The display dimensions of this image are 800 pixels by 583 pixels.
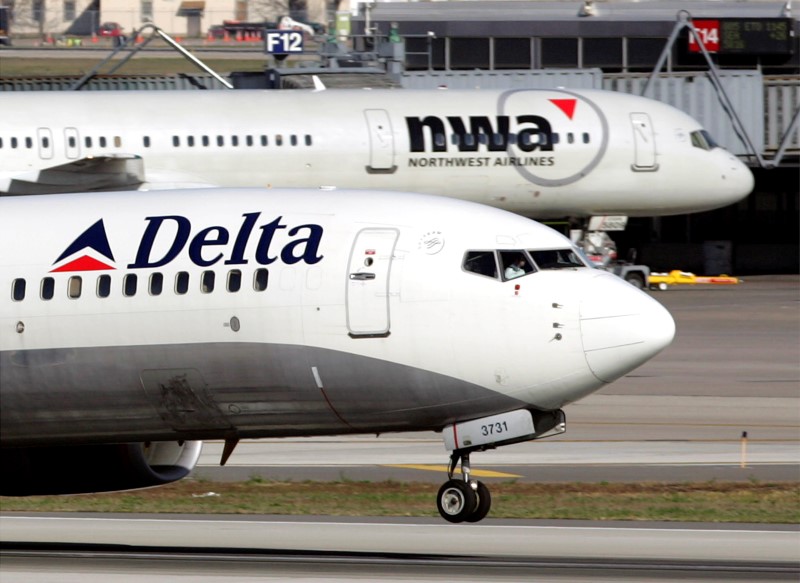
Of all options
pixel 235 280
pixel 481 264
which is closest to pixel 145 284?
pixel 235 280

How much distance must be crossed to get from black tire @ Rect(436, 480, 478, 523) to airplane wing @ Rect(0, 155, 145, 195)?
28.7m

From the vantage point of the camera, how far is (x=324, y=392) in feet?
69.2

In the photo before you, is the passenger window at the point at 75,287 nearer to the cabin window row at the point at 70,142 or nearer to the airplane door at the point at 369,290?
the airplane door at the point at 369,290

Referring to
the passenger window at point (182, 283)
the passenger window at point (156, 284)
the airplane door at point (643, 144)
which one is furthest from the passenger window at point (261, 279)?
the airplane door at point (643, 144)

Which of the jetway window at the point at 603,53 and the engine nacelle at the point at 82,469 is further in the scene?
the jetway window at the point at 603,53

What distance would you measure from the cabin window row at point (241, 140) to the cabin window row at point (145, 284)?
27.3m

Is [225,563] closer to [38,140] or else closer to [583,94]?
[38,140]

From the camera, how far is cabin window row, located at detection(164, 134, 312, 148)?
49.5m

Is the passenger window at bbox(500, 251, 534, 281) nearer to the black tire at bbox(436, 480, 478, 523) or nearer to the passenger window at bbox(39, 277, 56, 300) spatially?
the black tire at bbox(436, 480, 478, 523)

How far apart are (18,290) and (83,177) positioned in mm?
25645

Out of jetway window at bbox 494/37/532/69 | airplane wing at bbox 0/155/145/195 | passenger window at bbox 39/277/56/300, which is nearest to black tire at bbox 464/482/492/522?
passenger window at bbox 39/277/56/300

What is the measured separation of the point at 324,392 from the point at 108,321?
3.31 m

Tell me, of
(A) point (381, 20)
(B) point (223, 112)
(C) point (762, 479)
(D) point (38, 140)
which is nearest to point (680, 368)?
(C) point (762, 479)

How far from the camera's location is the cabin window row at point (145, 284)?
21312 millimetres
